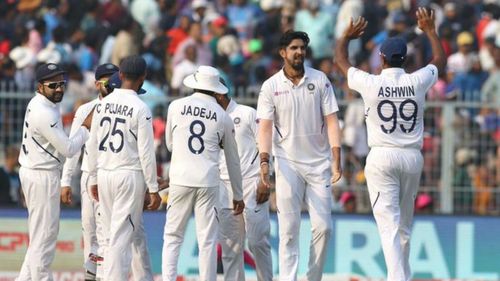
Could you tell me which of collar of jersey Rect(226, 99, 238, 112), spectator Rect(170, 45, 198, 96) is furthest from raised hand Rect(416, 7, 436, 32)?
spectator Rect(170, 45, 198, 96)

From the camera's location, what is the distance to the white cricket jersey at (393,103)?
1656 cm

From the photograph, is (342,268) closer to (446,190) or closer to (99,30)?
(446,190)

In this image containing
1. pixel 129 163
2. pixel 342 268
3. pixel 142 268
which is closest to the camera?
pixel 129 163

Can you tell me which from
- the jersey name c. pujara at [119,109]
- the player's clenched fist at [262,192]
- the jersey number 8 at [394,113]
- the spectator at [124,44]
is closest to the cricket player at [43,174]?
the jersey name c. pujara at [119,109]

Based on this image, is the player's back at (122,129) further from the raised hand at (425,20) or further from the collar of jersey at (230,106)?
the raised hand at (425,20)

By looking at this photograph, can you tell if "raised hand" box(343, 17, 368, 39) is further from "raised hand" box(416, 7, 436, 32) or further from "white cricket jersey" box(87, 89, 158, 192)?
"white cricket jersey" box(87, 89, 158, 192)

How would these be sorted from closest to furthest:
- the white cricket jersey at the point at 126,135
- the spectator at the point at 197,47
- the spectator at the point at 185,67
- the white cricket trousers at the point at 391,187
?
1. the white cricket jersey at the point at 126,135
2. the white cricket trousers at the point at 391,187
3. the spectator at the point at 185,67
4. the spectator at the point at 197,47

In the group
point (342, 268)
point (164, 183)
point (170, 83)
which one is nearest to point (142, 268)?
point (164, 183)

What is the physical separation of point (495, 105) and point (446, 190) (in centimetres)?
136

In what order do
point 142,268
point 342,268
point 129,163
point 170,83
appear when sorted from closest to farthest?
point 129,163 → point 142,268 → point 342,268 → point 170,83

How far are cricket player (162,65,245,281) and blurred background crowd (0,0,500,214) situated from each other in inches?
211

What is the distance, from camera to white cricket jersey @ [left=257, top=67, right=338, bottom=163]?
16984mm

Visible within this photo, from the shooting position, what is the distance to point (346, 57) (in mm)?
16828

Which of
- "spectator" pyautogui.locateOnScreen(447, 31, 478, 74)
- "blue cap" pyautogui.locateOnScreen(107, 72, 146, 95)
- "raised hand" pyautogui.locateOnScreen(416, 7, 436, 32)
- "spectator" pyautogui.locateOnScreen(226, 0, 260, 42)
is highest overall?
"spectator" pyautogui.locateOnScreen(226, 0, 260, 42)
